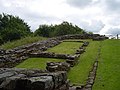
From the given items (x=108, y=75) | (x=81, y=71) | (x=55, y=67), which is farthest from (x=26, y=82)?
(x=81, y=71)

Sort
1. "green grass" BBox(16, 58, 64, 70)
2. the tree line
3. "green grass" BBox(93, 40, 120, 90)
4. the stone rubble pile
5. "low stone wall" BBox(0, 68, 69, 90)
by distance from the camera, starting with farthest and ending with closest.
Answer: the tree line, "green grass" BBox(16, 58, 64, 70), the stone rubble pile, "green grass" BBox(93, 40, 120, 90), "low stone wall" BBox(0, 68, 69, 90)

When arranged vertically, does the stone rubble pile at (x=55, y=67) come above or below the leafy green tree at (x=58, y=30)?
below

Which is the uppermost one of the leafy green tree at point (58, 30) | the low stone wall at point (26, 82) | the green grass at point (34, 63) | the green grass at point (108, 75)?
the leafy green tree at point (58, 30)

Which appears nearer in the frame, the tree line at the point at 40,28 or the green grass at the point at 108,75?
the green grass at the point at 108,75

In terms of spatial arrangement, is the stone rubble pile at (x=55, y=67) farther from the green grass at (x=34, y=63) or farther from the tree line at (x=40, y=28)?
the tree line at (x=40, y=28)

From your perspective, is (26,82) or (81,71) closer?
(26,82)

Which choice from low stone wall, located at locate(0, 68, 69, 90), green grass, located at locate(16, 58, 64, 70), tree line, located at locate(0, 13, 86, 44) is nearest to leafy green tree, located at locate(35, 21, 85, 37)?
tree line, located at locate(0, 13, 86, 44)

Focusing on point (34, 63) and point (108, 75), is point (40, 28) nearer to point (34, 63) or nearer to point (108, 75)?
point (34, 63)

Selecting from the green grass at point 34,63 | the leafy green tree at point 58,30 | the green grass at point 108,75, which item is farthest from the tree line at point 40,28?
the green grass at point 108,75

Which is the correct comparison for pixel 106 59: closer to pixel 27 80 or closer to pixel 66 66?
pixel 66 66

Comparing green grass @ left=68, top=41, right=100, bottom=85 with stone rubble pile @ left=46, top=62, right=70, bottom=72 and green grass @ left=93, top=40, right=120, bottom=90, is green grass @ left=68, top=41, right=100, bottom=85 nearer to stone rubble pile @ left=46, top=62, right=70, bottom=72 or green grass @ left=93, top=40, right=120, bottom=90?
stone rubble pile @ left=46, top=62, right=70, bottom=72

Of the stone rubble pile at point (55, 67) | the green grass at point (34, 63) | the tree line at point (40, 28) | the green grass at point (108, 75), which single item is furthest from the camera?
the tree line at point (40, 28)

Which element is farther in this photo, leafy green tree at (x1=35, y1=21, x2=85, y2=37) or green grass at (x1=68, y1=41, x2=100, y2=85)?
leafy green tree at (x1=35, y1=21, x2=85, y2=37)

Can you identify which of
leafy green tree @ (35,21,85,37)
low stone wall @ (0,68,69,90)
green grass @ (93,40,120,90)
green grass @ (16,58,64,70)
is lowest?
green grass @ (93,40,120,90)
